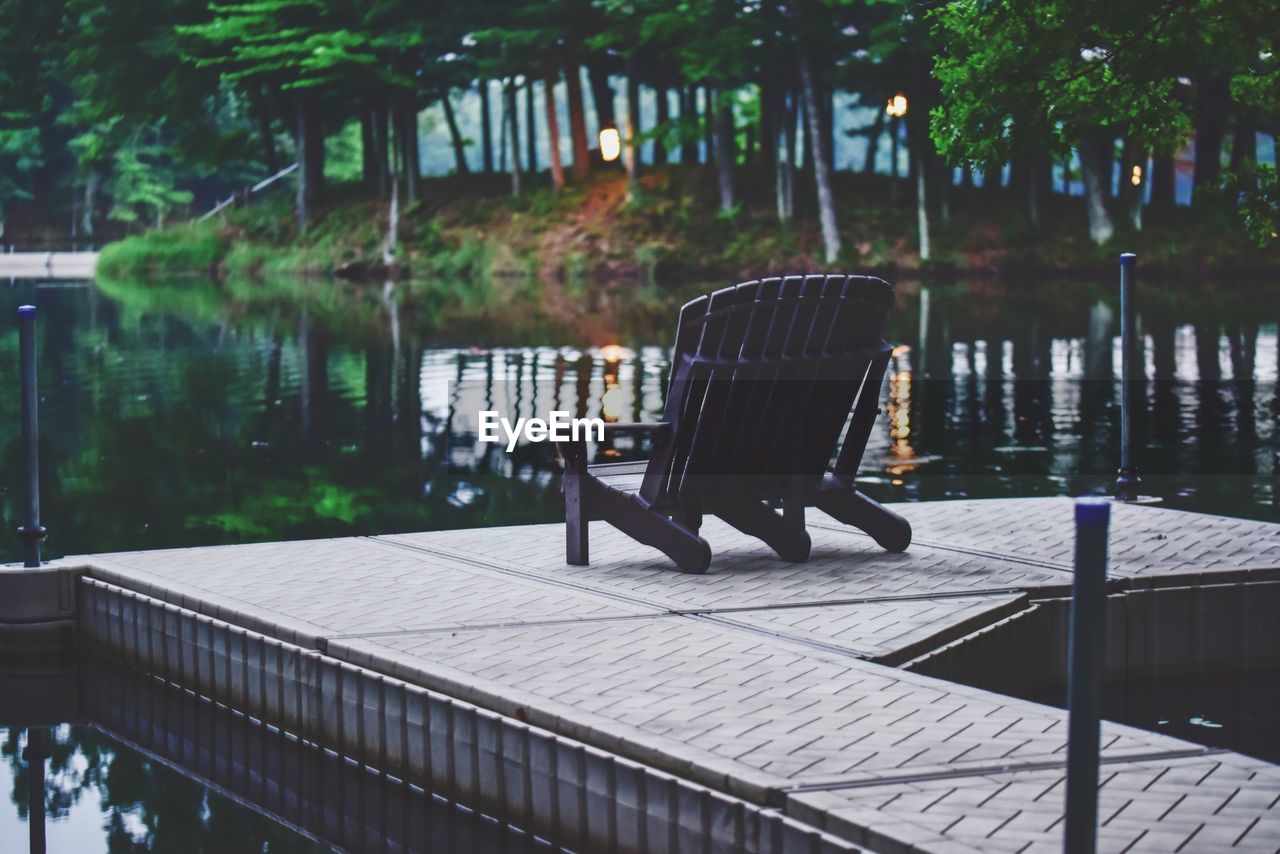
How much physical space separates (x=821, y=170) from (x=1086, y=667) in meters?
42.9

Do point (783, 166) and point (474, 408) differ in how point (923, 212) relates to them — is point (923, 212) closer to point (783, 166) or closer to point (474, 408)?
point (783, 166)

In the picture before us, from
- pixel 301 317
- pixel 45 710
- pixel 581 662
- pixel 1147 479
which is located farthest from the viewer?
pixel 301 317

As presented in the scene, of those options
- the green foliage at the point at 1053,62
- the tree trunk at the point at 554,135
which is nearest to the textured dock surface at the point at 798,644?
the green foliage at the point at 1053,62

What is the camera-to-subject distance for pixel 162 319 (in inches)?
1417

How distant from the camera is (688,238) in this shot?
48438 millimetres

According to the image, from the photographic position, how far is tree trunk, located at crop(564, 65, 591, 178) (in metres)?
52.9

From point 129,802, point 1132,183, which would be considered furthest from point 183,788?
point 1132,183

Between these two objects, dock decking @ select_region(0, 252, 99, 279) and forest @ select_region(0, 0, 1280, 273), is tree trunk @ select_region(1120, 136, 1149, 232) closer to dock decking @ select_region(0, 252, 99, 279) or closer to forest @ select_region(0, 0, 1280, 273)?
forest @ select_region(0, 0, 1280, 273)

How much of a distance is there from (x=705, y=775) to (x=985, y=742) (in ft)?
2.95

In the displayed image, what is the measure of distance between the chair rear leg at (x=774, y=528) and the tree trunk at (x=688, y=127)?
135ft

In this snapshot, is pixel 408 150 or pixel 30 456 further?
pixel 408 150

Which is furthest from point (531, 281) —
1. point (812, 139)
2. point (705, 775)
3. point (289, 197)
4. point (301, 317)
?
point (705, 775)

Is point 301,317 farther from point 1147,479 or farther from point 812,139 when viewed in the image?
point 1147,479

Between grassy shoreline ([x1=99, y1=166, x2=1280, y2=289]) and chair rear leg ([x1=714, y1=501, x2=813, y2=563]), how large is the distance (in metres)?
36.6
